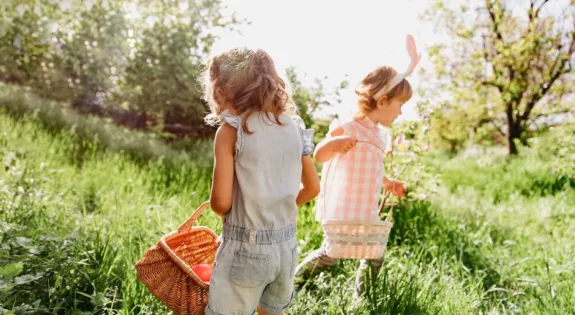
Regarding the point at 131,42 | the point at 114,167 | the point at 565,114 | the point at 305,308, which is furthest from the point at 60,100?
the point at 565,114

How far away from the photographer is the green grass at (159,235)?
7.70 feet

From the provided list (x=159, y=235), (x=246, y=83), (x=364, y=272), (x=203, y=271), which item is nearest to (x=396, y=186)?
(x=364, y=272)

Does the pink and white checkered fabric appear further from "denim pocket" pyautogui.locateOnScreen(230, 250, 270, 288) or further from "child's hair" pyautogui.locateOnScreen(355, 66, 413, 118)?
"denim pocket" pyautogui.locateOnScreen(230, 250, 270, 288)

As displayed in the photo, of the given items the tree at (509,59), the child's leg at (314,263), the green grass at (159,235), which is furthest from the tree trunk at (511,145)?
the child's leg at (314,263)

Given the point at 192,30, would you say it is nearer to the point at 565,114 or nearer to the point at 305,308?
the point at 305,308

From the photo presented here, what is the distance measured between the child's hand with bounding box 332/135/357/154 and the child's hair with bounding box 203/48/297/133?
0.65 metres

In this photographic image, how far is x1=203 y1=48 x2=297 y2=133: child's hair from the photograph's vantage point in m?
1.78

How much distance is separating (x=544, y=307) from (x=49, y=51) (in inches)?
242

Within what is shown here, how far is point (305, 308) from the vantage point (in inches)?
102

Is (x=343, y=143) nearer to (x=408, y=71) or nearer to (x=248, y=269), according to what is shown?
(x=408, y=71)

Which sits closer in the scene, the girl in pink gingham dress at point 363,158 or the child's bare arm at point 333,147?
the child's bare arm at point 333,147

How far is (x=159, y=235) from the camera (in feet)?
10.3

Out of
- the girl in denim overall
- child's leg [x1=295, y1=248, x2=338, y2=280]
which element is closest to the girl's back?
the girl in denim overall

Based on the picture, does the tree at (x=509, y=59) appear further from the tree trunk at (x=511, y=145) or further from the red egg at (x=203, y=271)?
the red egg at (x=203, y=271)
